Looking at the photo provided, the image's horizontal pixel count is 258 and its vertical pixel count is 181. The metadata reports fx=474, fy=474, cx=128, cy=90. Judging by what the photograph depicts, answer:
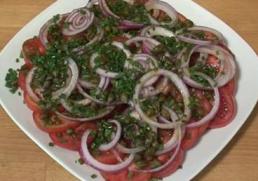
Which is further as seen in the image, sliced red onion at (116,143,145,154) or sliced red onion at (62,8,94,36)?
sliced red onion at (62,8,94,36)

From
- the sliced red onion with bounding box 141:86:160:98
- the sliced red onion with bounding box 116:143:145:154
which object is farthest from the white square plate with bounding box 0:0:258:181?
the sliced red onion with bounding box 141:86:160:98

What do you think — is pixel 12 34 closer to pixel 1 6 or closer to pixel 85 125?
pixel 1 6

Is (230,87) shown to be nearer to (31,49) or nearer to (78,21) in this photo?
(78,21)

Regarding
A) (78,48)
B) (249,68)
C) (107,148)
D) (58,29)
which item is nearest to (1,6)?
(58,29)

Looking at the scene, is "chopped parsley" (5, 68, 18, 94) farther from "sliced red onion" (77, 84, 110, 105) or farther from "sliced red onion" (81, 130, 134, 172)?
"sliced red onion" (81, 130, 134, 172)

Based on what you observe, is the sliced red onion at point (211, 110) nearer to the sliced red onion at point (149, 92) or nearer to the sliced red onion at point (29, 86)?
the sliced red onion at point (149, 92)

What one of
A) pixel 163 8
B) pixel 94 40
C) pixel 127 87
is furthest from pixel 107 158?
pixel 163 8
